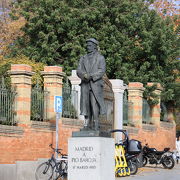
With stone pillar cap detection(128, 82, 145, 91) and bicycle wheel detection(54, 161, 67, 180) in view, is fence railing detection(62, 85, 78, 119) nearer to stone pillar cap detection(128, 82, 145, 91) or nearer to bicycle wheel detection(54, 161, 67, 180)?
bicycle wheel detection(54, 161, 67, 180)

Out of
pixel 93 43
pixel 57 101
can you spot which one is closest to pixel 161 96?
pixel 57 101

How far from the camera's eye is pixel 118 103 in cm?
2505

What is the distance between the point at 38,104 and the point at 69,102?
238 cm

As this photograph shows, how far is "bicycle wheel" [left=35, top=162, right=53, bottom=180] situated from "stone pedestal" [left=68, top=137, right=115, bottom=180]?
502 cm

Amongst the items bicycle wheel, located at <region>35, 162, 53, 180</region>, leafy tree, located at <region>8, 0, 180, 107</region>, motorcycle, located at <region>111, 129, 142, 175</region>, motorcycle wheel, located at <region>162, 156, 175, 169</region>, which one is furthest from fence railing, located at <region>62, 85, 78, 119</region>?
leafy tree, located at <region>8, 0, 180, 107</region>

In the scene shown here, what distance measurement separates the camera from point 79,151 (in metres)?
12.6

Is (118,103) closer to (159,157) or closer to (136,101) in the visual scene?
(136,101)

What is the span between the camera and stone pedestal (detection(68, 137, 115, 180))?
1245 centimetres

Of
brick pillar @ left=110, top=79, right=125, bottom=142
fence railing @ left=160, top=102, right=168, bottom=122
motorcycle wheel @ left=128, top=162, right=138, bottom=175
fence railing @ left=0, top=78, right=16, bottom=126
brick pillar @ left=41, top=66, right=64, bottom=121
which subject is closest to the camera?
fence railing @ left=0, top=78, right=16, bottom=126

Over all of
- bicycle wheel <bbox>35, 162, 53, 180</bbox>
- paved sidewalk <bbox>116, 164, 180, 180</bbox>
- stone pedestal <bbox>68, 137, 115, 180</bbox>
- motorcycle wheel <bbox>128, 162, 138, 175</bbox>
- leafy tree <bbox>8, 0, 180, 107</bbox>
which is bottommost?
paved sidewalk <bbox>116, 164, 180, 180</bbox>

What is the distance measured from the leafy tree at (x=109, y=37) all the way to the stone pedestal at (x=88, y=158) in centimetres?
1567

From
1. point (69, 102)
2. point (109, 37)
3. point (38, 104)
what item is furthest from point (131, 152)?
point (109, 37)

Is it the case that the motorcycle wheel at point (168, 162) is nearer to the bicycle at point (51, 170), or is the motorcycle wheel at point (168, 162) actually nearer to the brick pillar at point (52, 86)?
the brick pillar at point (52, 86)

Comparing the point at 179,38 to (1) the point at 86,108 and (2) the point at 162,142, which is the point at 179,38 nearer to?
(2) the point at 162,142
